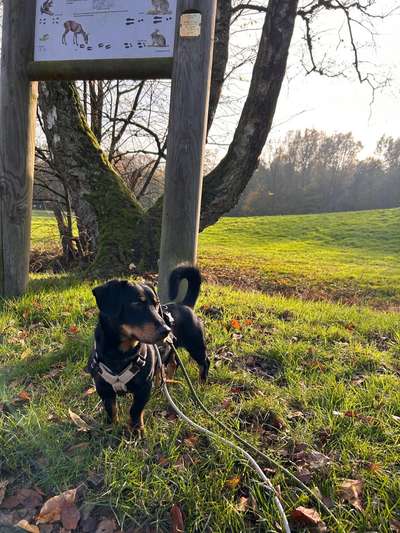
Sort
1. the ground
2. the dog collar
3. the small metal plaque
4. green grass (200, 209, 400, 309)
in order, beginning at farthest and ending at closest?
green grass (200, 209, 400, 309), the small metal plaque, the dog collar, the ground

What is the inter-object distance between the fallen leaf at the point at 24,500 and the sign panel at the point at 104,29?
339 cm

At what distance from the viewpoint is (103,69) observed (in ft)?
12.3

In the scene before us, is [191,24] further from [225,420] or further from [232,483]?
[232,483]

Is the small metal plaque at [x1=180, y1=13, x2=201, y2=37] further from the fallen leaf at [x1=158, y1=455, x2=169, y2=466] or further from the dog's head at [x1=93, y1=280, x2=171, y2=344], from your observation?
the fallen leaf at [x1=158, y1=455, x2=169, y2=466]

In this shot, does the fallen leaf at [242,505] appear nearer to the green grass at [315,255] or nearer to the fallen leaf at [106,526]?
the fallen leaf at [106,526]

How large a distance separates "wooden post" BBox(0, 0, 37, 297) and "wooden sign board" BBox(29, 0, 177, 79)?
13cm

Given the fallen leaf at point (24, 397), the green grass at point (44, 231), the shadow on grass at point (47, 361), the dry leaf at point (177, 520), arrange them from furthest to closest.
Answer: the green grass at point (44, 231) < the shadow on grass at point (47, 361) < the fallen leaf at point (24, 397) < the dry leaf at point (177, 520)

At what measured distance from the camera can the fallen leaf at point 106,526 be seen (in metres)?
1.83

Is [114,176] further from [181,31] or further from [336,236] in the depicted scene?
[336,236]

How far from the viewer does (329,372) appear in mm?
3229

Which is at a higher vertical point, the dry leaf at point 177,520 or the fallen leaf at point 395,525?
the fallen leaf at point 395,525

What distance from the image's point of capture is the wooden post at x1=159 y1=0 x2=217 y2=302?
3340mm

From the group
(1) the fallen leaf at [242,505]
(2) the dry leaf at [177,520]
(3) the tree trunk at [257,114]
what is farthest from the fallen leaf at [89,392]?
(3) the tree trunk at [257,114]

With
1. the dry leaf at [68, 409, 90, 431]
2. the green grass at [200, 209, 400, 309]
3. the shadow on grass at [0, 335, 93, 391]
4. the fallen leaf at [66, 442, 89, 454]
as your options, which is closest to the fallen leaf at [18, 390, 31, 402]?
the shadow on grass at [0, 335, 93, 391]
